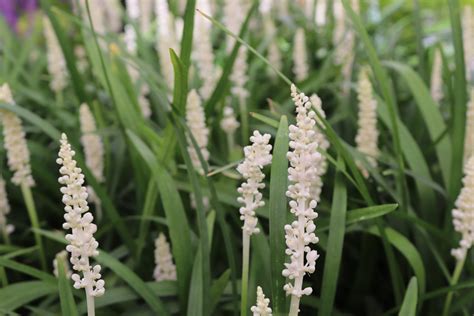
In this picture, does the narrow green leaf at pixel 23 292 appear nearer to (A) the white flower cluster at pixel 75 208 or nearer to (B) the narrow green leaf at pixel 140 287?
(B) the narrow green leaf at pixel 140 287

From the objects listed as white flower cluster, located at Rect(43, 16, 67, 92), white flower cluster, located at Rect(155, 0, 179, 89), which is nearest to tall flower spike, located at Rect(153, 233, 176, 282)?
white flower cluster, located at Rect(155, 0, 179, 89)

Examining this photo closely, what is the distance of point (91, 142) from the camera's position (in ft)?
5.18

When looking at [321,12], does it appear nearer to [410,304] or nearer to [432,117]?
[432,117]

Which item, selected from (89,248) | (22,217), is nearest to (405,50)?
(22,217)

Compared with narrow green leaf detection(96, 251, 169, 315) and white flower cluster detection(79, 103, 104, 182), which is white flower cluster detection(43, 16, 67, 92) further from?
narrow green leaf detection(96, 251, 169, 315)

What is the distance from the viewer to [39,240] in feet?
4.92

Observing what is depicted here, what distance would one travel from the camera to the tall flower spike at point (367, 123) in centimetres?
142

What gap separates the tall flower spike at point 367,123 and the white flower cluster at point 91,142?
627 millimetres

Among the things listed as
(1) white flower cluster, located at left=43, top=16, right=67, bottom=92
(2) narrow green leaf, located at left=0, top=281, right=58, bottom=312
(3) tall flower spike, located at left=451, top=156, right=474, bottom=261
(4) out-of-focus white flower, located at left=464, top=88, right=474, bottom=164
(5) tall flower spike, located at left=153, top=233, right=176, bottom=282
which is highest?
(1) white flower cluster, located at left=43, top=16, right=67, bottom=92

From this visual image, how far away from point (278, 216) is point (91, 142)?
2.30ft

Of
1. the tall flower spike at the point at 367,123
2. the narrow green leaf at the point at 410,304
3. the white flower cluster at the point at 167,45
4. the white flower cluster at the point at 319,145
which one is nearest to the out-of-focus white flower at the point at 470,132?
the tall flower spike at the point at 367,123

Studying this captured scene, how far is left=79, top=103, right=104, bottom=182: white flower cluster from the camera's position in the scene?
5.08ft

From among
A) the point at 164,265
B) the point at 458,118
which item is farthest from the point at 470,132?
the point at 164,265

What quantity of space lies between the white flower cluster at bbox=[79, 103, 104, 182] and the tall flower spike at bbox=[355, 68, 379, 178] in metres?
0.63
